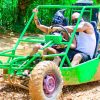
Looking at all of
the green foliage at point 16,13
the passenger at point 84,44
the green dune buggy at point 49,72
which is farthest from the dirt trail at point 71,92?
the green foliage at point 16,13

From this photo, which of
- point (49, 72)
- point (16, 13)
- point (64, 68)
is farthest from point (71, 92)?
point (16, 13)

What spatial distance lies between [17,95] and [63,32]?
121 centimetres

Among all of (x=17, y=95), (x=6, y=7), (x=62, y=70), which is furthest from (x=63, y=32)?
(x=6, y=7)

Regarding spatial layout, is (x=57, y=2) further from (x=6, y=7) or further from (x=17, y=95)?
(x=17, y=95)

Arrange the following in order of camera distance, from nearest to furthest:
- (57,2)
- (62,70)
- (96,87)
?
(62,70), (96,87), (57,2)

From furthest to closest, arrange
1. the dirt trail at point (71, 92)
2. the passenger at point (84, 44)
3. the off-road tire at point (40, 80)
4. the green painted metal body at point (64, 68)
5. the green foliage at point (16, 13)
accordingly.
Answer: the green foliage at point (16, 13) → the passenger at point (84, 44) → the dirt trail at point (71, 92) → the green painted metal body at point (64, 68) → the off-road tire at point (40, 80)

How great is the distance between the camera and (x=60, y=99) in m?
5.50

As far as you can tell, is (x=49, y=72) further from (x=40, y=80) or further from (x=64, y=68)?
(x=64, y=68)

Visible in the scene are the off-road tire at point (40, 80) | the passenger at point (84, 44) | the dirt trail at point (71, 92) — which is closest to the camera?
the off-road tire at point (40, 80)

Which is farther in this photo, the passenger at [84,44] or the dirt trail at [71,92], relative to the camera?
the passenger at [84,44]

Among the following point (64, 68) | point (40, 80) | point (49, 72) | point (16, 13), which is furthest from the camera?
point (16, 13)

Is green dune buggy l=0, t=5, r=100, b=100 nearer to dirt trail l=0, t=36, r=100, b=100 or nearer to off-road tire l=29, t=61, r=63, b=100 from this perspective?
off-road tire l=29, t=61, r=63, b=100

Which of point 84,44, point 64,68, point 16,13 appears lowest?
point 16,13

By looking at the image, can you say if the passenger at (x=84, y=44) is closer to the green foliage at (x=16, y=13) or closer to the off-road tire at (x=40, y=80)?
the off-road tire at (x=40, y=80)
